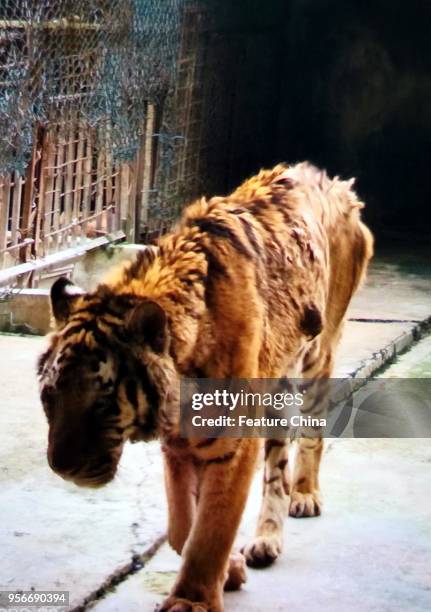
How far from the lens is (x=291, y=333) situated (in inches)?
191

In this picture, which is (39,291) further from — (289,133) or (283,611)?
(289,133)

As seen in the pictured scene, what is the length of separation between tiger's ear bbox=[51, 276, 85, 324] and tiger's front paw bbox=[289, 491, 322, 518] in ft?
5.34

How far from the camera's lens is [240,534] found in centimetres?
514

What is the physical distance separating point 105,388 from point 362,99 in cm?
1105

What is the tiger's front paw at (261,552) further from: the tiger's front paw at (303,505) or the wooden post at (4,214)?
the wooden post at (4,214)

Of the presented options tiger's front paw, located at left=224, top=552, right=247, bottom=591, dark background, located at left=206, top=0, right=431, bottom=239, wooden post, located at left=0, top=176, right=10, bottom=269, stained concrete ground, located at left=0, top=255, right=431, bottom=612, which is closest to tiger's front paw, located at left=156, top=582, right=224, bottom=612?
stained concrete ground, located at left=0, top=255, right=431, bottom=612

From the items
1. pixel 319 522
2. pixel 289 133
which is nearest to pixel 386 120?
pixel 289 133

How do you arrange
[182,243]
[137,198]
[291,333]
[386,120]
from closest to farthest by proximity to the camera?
[182,243], [291,333], [137,198], [386,120]

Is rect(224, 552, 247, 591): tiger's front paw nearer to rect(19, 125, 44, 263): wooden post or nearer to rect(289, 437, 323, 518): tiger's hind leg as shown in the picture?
rect(289, 437, 323, 518): tiger's hind leg

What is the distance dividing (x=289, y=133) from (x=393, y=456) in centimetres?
840

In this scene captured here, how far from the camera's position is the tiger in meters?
3.98

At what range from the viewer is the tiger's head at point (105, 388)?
3.95m

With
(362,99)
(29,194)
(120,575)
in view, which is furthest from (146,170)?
(120,575)

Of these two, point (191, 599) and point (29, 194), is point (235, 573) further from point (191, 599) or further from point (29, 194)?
point (29, 194)
